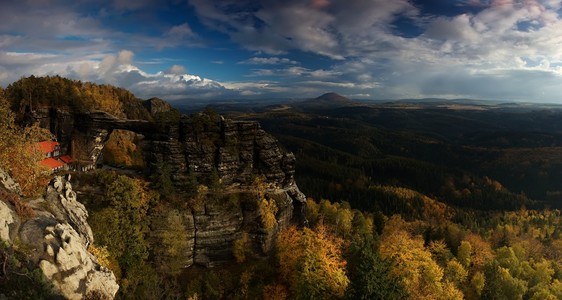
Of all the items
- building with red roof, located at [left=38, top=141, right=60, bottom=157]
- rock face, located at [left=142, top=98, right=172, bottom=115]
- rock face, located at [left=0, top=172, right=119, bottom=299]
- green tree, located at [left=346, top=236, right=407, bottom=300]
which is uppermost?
rock face, located at [left=142, top=98, right=172, bottom=115]

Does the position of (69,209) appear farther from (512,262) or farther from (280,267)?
(512,262)

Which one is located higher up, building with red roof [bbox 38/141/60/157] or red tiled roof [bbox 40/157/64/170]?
building with red roof [bbox 38/141/60/157]

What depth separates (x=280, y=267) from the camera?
203 feet

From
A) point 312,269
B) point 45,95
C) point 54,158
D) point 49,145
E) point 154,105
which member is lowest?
point 312,269

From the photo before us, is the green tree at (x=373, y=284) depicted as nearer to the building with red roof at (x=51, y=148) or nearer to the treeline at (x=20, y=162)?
the treeline at (x=20, y=162)

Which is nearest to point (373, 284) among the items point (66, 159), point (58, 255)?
point (58, 255)

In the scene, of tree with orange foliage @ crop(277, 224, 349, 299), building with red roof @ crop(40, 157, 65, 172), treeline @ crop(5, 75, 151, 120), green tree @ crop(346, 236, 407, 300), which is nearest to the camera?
green tree @ crop(346, 236, 407, 300)

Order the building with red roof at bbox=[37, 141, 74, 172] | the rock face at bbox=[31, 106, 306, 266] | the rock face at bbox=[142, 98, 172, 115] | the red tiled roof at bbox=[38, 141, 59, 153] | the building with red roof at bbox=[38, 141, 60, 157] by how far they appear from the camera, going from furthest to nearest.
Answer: the rock face at bbox=[142, 98, 172, 115] < the building with red roof at bbox=[38, 141, 60, 157] < the red tiled roof at bbox=[38, 141, 59, 153] < the building with red roof at bbox=[37, 141, 74, 172] < the rock face at bbox=[31, 106, 306, 266]

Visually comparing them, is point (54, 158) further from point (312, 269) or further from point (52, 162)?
Answer: point (312, 269)

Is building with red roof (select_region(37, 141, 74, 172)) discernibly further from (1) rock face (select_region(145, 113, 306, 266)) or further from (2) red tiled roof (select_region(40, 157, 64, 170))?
(1) rock face (select_region(145, 113, 306, 266))

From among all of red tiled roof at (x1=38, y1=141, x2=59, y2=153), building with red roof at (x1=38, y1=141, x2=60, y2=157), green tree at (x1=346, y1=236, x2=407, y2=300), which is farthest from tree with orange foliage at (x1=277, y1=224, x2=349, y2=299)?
building with red roof at (x1=38, y1=141, x2=60, y2=157)

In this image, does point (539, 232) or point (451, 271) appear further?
point (539, 232)

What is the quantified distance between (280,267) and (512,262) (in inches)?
2292

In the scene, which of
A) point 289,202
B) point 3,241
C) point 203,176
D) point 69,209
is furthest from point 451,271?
point 3,241
